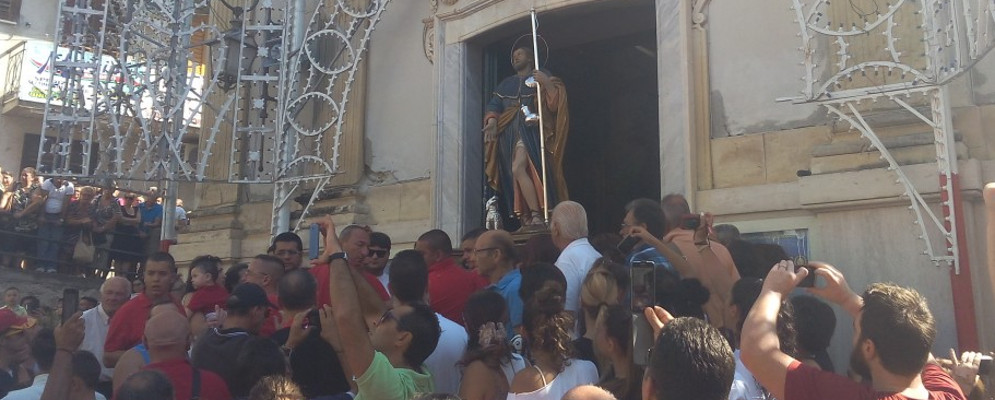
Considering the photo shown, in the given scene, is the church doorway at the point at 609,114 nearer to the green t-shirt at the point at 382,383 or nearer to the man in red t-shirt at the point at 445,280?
the man in red t-shirt at the point at 445,280

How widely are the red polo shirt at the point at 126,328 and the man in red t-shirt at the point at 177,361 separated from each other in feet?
4.38

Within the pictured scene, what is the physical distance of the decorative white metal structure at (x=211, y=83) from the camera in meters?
8.95

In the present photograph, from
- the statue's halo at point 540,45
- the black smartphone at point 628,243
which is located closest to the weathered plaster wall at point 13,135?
the statue's halo at point 540,45

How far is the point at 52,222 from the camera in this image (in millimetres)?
12469

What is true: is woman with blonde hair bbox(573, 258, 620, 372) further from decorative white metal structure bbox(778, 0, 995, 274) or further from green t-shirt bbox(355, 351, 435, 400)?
decorative white metal structure bbox(778, 0, 995, 274)

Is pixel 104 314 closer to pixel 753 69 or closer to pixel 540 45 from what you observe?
pixel 753 69

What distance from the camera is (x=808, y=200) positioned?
22.0 ft

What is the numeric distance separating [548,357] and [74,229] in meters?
10.4

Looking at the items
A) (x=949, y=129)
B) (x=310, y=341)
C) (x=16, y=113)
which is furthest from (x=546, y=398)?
(x=16, y=113)

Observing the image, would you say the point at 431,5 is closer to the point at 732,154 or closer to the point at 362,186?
the point at 362,186

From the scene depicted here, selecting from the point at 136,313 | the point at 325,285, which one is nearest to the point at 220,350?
the point at 325,285

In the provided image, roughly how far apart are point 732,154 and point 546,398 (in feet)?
13.3

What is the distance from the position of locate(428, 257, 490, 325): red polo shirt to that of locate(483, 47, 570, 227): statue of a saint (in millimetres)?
2672

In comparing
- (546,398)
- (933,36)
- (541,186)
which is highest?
(933,36)
